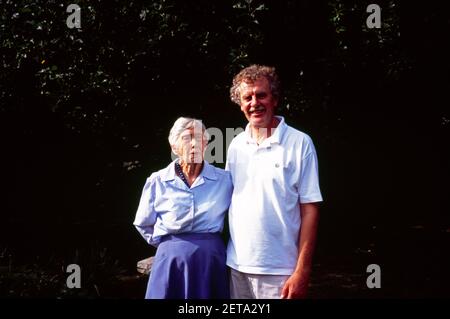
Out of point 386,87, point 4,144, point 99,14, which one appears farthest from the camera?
point 4,144

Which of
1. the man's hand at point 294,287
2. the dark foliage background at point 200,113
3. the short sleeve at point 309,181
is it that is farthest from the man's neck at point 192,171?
the dark foliage background at point 200,113

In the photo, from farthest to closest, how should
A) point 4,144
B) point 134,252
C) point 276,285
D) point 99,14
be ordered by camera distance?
point 134,252
point 4,144
point 99,14
point 276,285

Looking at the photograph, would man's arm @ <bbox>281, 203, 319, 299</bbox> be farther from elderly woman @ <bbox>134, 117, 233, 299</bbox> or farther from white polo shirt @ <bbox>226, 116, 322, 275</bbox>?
elderly woman @ <bbox>134, 117, 233, 299</bbox>

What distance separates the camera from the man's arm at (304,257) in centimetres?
288

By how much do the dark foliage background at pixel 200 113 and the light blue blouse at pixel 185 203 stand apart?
8.45ft

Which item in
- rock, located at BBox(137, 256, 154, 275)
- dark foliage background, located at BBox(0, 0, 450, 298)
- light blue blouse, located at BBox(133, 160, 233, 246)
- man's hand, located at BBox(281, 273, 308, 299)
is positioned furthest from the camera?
rock, located at BBox(137, 256, 154, 275)

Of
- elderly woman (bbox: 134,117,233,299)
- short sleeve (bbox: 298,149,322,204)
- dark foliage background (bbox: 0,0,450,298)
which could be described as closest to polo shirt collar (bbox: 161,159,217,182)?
elderly woman (bbox: 134,117,233,299)

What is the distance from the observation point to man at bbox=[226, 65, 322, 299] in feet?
9.62

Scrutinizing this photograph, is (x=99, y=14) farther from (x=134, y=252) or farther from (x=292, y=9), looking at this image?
(x=134, y=252)

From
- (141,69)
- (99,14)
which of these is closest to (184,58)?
(141,69)

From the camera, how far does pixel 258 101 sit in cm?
303

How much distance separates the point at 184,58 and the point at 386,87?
251 cm

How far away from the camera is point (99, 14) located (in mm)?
5637

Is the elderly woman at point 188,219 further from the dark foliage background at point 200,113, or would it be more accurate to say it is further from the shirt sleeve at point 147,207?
the dark foliage background at point 200,113
